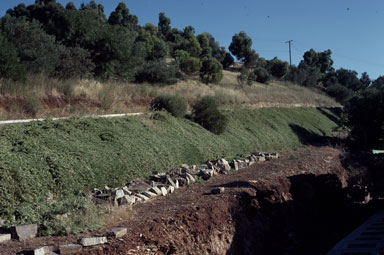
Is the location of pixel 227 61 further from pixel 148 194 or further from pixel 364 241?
pixel 148 194

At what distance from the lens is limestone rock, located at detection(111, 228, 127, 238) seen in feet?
21.1

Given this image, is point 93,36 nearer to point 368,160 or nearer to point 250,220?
point 368,160

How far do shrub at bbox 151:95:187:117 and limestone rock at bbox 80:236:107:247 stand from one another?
521 inches

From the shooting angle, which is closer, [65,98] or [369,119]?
[65,98]

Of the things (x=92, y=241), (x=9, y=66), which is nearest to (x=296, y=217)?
(x=92, y=241)

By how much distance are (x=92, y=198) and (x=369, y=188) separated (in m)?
11.9

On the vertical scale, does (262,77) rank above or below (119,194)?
above

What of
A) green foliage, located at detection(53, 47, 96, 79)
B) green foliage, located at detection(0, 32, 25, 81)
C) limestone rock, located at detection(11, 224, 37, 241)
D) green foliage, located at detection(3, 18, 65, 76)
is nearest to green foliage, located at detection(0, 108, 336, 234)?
limestone rock, located at detection(11, 224, 37, 241)

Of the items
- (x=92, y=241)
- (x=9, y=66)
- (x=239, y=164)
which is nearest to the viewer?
(x=92, y=241)

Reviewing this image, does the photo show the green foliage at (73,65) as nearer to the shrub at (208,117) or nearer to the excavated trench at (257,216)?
the shrub at (208,117)

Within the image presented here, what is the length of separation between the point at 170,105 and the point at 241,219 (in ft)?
34.6

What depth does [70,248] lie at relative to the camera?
Result: 5.70m

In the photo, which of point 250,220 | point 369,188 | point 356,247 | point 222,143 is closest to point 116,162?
point 250,220

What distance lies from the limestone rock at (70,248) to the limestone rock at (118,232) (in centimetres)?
71
